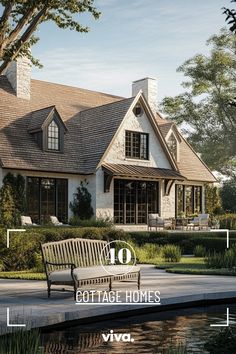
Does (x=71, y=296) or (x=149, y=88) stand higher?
(x=149, y=88)

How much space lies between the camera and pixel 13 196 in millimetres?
28969

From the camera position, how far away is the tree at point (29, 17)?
680 inches

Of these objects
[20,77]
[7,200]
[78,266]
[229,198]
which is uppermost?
[20,77]

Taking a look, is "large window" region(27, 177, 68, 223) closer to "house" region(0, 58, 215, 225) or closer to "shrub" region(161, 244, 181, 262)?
"house" region(0, 58, 215, 225)

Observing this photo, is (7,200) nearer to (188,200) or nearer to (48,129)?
(48,129)

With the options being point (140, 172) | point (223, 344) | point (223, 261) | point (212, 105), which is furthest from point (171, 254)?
point (212, 105)

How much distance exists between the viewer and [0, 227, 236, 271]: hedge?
58.5 feet

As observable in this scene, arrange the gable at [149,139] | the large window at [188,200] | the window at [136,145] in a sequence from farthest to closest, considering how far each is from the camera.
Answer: the large window at [188,200], the window at [136,145], the gable at [149,139]

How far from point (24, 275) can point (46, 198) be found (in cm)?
1454

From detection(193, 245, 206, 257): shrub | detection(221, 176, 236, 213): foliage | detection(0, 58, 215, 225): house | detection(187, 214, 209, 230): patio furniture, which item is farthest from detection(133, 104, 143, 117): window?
detection(221, 176, 236, 213): foliage

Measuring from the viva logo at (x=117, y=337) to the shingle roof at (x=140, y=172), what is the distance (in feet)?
70.9

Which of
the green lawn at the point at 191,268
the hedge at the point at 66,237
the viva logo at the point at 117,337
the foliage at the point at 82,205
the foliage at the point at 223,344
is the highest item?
the foliage at the point at 82,205

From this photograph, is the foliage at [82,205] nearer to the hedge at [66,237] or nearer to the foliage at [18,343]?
the hedge at [66,237]

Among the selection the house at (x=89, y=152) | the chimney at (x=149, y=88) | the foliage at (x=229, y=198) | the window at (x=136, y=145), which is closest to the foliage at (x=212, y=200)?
the house at (x=89, y=152)
